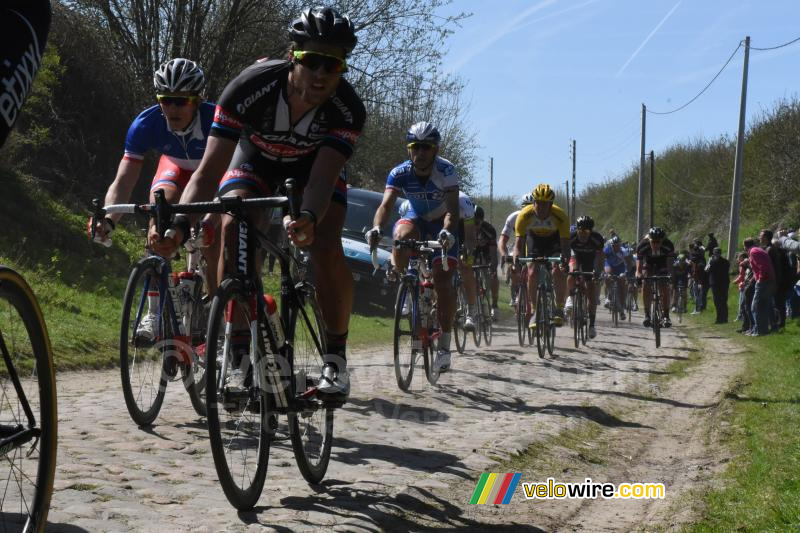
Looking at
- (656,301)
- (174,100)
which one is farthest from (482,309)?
(174,100)

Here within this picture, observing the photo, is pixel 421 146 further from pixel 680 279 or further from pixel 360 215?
pixel 680 279

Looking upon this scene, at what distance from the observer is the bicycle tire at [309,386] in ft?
15.6

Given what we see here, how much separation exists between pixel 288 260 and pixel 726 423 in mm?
4954

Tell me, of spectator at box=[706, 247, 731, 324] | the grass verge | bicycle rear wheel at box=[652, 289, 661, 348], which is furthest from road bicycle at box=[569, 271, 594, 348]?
spectator at box=[706, 247, 731, 324]

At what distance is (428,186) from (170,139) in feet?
11.8

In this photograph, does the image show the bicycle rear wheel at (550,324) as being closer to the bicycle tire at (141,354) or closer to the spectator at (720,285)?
the bicycle tire at (141,354)

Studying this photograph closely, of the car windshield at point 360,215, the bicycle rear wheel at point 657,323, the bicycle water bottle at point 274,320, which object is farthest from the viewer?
the car windshield at point 360,215

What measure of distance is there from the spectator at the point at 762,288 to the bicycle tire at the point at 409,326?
11.8 metres

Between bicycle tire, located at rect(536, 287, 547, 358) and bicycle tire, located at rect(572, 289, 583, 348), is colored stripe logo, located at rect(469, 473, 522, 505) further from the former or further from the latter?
bicycle tire, located at rect(572, 289, 583, 348)

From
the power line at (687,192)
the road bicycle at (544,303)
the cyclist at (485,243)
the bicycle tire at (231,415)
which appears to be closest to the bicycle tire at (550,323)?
the road bicycle at (544,303)

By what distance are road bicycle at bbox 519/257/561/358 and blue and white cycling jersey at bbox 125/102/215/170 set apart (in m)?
7.45

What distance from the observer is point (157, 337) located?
241 inches

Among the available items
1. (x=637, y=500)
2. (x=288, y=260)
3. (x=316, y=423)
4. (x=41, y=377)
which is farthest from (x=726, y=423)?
(x=41, y=377)

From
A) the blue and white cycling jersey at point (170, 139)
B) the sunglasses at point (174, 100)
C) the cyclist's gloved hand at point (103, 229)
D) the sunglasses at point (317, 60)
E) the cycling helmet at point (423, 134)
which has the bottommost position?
the cyclist's gloved hand at point (103, 229)
